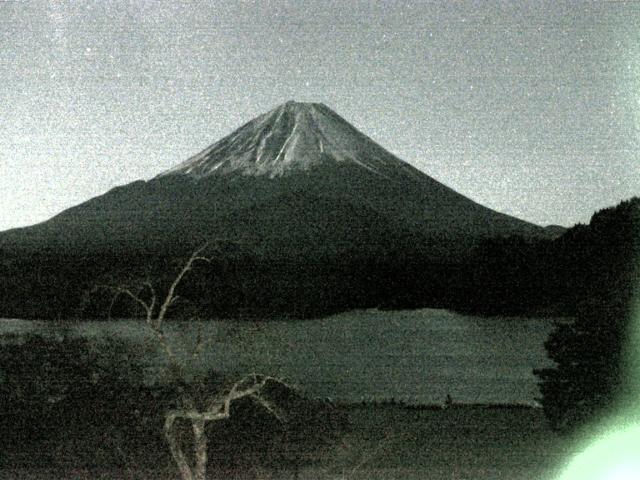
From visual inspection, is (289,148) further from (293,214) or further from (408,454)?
(408,454)

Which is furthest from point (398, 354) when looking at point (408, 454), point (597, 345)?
point (597, 345)

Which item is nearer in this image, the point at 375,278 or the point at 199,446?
the point at 199,446

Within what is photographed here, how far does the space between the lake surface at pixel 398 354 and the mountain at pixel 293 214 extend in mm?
4788

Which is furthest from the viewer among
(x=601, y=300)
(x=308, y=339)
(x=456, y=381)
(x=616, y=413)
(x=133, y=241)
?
(x=133, y=241)

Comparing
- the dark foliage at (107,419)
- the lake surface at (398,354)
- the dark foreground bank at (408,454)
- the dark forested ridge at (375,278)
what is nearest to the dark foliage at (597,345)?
the dark forested ridge at (375,278)

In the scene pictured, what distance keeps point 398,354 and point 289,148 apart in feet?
148

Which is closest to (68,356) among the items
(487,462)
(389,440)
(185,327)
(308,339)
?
(185,327)

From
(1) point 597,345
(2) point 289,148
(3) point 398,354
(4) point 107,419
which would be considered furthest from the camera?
(2) point 289,148

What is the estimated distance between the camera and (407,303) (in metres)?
25.5

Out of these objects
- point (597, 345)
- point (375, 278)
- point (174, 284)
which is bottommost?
point (375, 278)

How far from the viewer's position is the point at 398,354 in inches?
748

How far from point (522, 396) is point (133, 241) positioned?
31669 mm

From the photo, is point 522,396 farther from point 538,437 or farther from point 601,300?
point 601,300

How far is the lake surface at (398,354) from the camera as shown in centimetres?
1437
